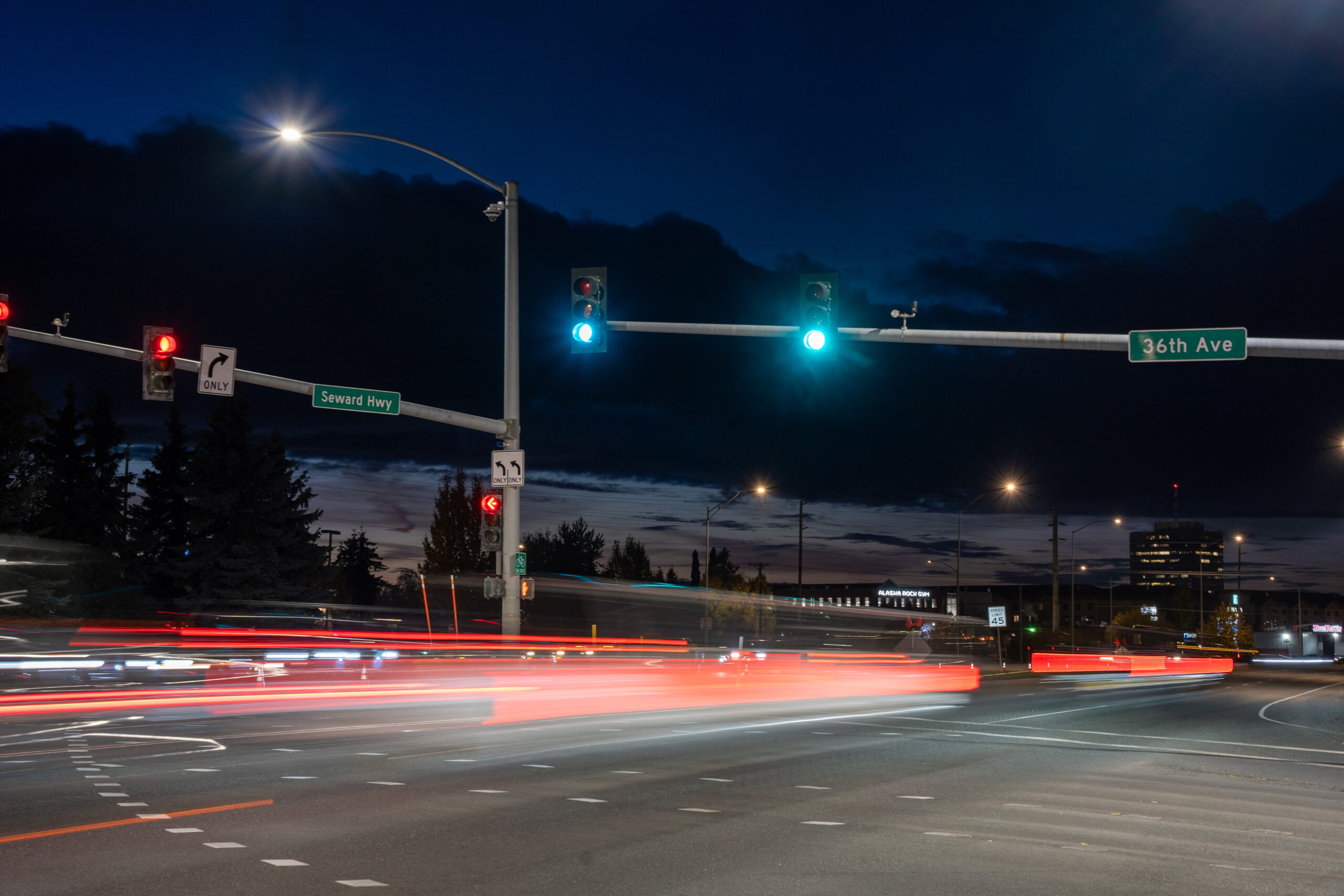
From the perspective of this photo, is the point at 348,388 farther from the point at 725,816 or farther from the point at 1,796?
the point at 725,816

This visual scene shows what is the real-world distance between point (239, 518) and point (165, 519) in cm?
1021

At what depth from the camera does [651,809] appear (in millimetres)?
10516

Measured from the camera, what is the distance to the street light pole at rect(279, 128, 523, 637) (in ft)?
76.7

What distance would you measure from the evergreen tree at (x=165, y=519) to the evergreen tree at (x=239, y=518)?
4.58 feet

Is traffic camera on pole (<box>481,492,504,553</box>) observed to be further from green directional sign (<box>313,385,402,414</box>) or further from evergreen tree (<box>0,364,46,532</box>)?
evergreen tree (<box>0,364,46,532</box>)

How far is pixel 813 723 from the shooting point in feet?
68.7

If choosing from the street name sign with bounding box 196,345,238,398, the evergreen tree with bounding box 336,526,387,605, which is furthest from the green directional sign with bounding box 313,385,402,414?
the evergreen tree with bounding box 336,526,387,605

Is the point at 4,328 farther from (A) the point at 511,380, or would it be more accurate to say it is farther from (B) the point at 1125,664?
(B) the point at 1125,664

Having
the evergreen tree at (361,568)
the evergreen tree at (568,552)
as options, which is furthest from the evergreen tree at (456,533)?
the evergreen tree at (361,568)

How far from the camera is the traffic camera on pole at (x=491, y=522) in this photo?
2284 centimetres

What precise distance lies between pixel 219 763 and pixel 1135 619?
154 metres

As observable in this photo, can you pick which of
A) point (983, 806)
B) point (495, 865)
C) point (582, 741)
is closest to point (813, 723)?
point (582, 741)

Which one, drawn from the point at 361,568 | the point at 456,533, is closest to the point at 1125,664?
the point at 456,533

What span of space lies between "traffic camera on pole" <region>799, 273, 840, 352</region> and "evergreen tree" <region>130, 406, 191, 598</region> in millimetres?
47434
